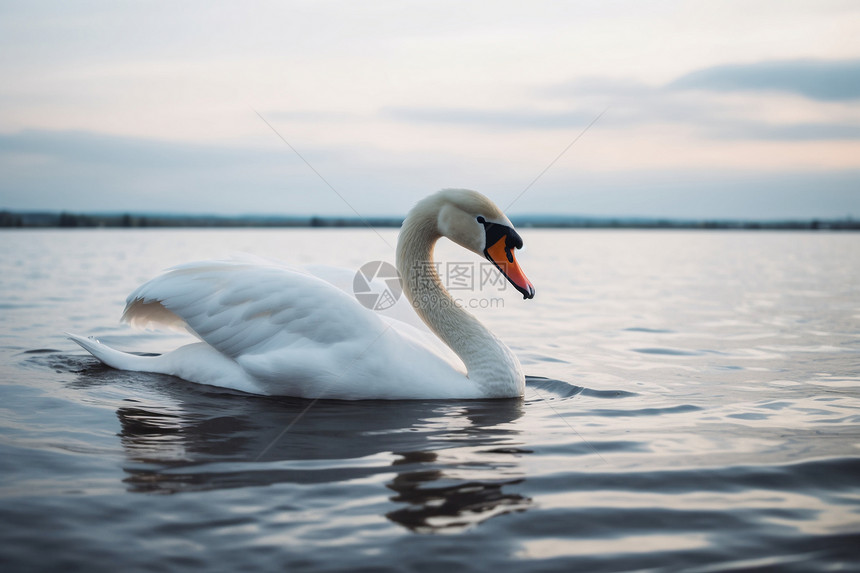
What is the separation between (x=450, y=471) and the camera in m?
4.49

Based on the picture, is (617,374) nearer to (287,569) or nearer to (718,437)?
(718,437)

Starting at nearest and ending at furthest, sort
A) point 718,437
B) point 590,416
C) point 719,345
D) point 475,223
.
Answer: point 718,437 → point 590,416 → point 475,223 → point 719,345

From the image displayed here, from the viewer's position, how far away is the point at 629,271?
82.9 feet

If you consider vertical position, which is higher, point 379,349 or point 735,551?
point 379,349

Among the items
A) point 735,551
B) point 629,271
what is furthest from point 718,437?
point 629,271

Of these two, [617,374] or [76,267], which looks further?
[76,267]

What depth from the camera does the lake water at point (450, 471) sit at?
346cm

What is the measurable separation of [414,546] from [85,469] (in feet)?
7.33

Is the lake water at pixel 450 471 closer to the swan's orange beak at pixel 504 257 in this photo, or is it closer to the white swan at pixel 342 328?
the white swan at pixel 342 328

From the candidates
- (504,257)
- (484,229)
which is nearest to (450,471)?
(504,257)

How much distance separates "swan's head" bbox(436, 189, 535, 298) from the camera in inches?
261

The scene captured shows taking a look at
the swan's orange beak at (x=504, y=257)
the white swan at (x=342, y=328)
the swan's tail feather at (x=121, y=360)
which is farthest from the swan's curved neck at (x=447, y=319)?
the swan's tail feather at (x=121, y=360)

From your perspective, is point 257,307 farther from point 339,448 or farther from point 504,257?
point 504,257

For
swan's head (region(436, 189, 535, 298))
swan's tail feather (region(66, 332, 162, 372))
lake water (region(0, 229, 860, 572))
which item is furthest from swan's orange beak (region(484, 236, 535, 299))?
swan's tail feather (region(66, 332, 162, 372))
